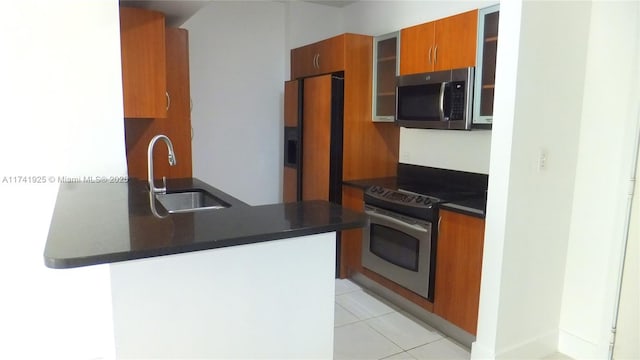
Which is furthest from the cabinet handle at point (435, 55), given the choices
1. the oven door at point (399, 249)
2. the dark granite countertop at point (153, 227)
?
the dark granite countertop at point (153, 227)

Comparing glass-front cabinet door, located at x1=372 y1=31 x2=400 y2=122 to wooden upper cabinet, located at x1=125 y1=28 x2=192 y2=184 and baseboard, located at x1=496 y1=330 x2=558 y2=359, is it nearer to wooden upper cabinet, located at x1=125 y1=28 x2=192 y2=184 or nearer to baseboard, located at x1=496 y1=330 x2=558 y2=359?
wooden upper cabinet, located at x1=125 y1=28 x2=192 y2=184

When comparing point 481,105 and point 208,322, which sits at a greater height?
point 481,105

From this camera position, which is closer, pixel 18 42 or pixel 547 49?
pixel 18 42

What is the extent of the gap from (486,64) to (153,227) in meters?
2.11

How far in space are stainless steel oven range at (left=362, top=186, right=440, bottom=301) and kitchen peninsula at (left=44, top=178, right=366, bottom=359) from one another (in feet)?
4.02

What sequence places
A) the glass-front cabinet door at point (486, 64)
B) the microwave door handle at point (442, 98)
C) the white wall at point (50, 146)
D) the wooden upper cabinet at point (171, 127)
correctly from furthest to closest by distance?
the wooden upper cabinet at point (171, 127) → the microwave door handle at point (442, 98) → the glass-front cabinet door at point (486, 64) → the white wall at point (50, 146)

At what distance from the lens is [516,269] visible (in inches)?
88.5

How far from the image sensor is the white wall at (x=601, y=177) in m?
2.16

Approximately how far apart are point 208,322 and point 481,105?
2.02 meters

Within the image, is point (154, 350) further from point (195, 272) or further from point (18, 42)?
point (18, 42)

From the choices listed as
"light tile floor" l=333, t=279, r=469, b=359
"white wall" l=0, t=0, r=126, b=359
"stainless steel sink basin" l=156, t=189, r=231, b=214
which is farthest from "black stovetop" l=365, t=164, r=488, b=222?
"white wall" l=0, t=0, r=126, b=359

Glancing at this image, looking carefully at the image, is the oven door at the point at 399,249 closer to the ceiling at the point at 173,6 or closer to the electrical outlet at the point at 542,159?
the electrical outlet at the point at 542,159

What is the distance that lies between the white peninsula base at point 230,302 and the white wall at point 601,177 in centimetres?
174

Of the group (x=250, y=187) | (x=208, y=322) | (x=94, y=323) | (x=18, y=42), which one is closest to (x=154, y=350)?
(x=208, y=322)
